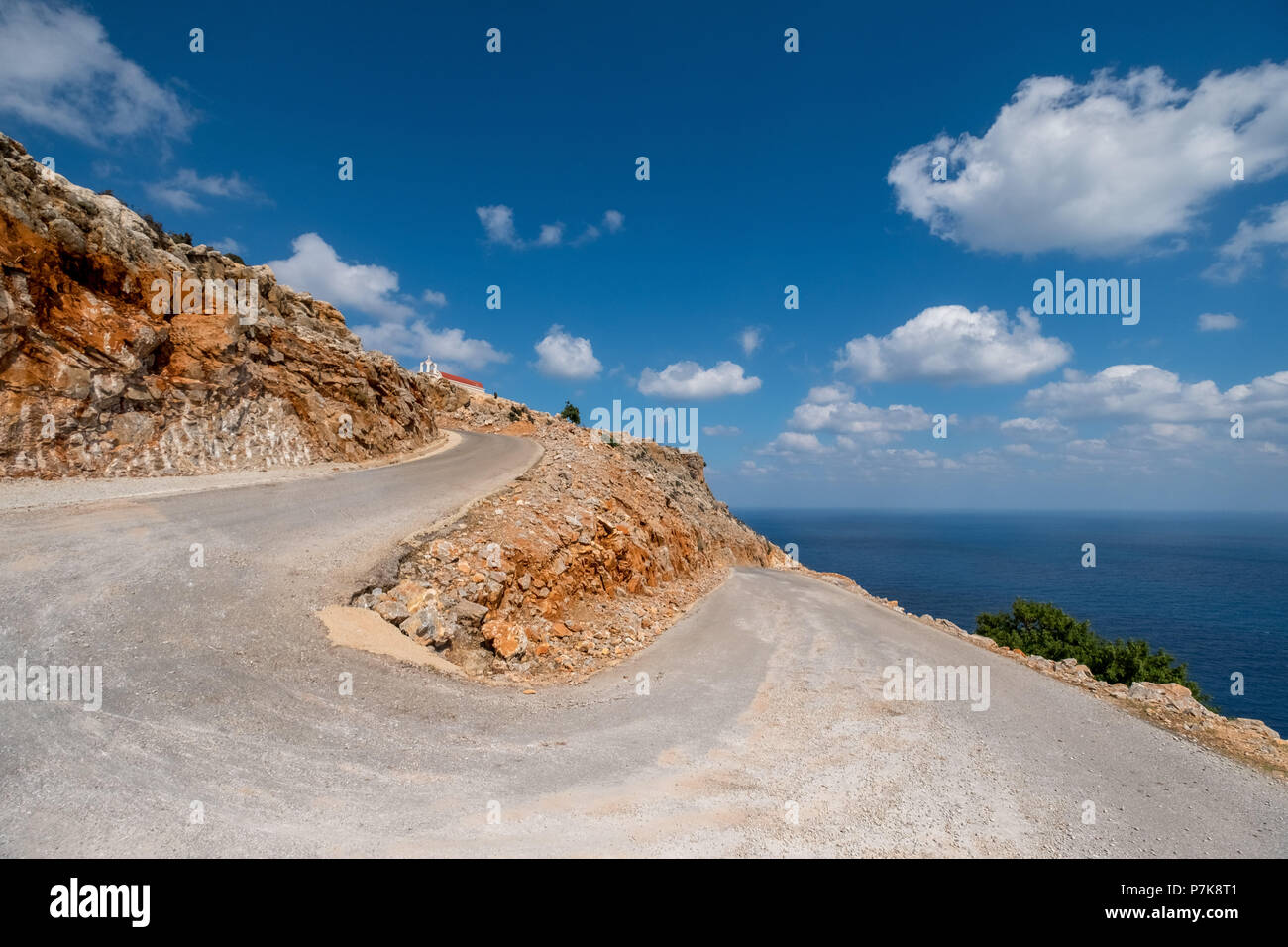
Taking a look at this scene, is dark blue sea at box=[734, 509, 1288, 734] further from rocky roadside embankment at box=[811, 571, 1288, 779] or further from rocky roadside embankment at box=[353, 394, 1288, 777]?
rocky roadside embankment at box=[353, 394, 1288, 777]

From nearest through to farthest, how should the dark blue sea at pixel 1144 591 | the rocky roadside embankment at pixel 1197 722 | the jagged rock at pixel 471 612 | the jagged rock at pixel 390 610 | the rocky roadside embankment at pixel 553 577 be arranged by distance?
the rocky roadside embankment at pixel 1197 722 < the jagged rock at pixel 390 610 < the rocky roadside embankment at pixel 553 577 < the jagged rock at pixel 471 612 < the dark blue sea at pixel 1144 591

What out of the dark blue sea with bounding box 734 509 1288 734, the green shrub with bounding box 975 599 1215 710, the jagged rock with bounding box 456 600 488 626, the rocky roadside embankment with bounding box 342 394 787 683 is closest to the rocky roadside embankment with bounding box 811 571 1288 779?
the rocky roadside embankment with bounding box 342 394 787 683

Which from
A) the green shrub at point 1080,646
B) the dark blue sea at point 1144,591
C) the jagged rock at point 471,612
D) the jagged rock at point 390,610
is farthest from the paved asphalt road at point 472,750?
the dark blue sea at point 1144,591

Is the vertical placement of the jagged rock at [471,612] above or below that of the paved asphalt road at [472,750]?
above

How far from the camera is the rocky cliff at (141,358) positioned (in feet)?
44.9

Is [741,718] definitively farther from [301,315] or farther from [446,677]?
[301,315]

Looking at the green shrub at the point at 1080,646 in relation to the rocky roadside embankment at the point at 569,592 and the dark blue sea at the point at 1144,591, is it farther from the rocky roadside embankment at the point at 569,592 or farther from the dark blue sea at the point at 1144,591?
the rocky roadside embankment at the point at 569,592

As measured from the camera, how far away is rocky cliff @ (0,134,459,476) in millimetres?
13672

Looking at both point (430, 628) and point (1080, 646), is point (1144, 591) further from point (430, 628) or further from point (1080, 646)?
point (430, 628)

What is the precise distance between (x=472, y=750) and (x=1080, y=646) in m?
38.3

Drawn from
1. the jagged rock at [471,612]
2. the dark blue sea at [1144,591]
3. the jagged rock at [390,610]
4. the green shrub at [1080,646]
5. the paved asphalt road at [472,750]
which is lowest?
the dark blue sea at [1144,591]

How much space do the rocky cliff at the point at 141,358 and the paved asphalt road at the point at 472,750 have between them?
5449 mm

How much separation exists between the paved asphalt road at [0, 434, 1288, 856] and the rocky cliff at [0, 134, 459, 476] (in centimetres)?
545
